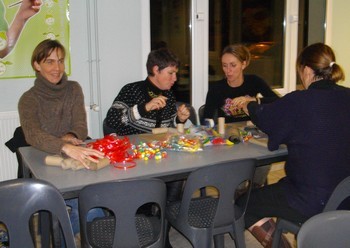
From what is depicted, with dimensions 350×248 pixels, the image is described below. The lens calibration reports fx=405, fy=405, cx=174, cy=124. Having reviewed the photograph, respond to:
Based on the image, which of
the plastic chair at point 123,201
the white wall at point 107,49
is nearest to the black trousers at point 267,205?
the plastic chair at point 123,201

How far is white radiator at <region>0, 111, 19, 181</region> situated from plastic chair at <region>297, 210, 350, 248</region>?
2.55 m

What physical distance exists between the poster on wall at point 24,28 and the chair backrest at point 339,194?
7.77ft

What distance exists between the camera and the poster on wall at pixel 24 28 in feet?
9.99

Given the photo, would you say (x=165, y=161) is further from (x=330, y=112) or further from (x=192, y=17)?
(x=192, y=17)

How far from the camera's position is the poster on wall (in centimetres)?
304

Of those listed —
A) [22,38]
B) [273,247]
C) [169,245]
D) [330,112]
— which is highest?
[22,38]

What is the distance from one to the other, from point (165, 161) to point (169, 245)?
0.77 metres

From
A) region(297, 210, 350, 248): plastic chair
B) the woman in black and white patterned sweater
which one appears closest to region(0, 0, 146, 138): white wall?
the woman in black and white patterned sweater

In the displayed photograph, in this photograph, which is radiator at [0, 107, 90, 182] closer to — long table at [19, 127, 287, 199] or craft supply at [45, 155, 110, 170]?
long table at [19, 127, 287, 199]

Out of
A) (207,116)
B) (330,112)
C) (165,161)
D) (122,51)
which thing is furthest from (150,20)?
(330,112)

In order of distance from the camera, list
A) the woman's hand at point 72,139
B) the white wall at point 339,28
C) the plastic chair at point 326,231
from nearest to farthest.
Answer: the plastic chair at point 326,231
the woman's hand at point 72,139
the white wall at point 339,28

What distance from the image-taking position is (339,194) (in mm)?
1859

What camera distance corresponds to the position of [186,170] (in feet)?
6.46

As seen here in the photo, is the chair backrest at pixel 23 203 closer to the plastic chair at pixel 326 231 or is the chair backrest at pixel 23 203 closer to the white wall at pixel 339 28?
the plastic chair at pixel 326 231
